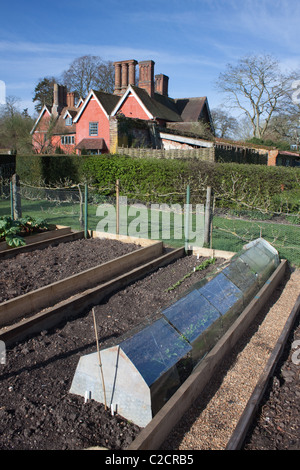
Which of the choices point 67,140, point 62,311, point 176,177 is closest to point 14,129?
point 67,140

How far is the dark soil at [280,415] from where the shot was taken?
272 centimetres

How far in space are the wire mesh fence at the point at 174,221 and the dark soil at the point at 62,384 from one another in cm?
308

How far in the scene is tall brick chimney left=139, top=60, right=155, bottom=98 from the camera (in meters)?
31.7

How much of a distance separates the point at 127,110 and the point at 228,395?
1204 inches

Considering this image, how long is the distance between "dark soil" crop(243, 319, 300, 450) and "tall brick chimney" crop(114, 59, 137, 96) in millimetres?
34256

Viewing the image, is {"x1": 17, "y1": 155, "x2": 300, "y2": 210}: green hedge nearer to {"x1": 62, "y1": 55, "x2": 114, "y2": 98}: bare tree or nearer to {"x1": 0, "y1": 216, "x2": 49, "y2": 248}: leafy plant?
{"x1": 0, "y1": 216, "x2": 49, "y2": 248}: leafy plant

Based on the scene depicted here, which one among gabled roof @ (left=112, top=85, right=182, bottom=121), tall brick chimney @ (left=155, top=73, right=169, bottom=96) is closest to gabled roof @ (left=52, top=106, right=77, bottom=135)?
gabled roof @ (left=112, top=85, right=182, bottom=121)

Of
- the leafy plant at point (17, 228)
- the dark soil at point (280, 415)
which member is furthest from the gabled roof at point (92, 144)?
the dark soil at point (280, 415)

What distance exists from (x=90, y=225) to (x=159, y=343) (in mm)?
7844

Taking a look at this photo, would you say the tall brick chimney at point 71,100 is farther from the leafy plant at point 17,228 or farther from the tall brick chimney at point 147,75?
the leafy plant at point 17,228
